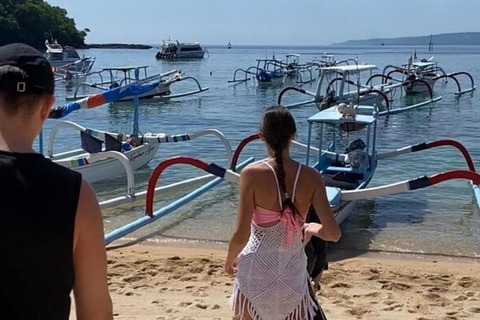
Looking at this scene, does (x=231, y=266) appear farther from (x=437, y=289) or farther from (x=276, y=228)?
(x=437, y=289)

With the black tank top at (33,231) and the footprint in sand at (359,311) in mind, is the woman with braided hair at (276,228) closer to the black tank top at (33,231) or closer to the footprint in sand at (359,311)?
the black tank top at (33,231)

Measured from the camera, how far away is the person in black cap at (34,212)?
5.25 feet

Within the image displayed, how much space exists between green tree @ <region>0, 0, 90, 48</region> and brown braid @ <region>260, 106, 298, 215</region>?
9238 centimetres

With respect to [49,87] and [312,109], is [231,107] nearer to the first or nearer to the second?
[312,109]

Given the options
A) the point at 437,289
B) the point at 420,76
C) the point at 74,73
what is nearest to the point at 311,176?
the point at 437,289

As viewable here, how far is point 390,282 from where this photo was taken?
19.8 feet

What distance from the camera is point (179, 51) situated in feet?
256

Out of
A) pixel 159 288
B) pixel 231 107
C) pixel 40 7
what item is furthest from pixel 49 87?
pixel 40 7

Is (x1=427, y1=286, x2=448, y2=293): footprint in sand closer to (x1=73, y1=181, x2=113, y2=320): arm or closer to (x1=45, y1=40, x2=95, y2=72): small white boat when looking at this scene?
(x1=73, y1=181, x2=113, y2=320): arm

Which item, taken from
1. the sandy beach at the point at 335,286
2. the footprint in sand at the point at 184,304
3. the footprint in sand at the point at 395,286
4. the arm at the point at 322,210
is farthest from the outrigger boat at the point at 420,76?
the arm at the point at 322,210

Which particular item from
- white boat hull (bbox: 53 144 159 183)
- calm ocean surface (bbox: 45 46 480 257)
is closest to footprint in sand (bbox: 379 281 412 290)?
calm ocean surface (bbox: 45 46 480 257)

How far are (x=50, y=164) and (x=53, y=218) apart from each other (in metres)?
0.15

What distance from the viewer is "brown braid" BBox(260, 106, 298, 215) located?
303cm

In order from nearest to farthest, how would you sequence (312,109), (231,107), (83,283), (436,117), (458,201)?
(83,283) < (458,201) < (436,117) < (312,109) < (231,107)
